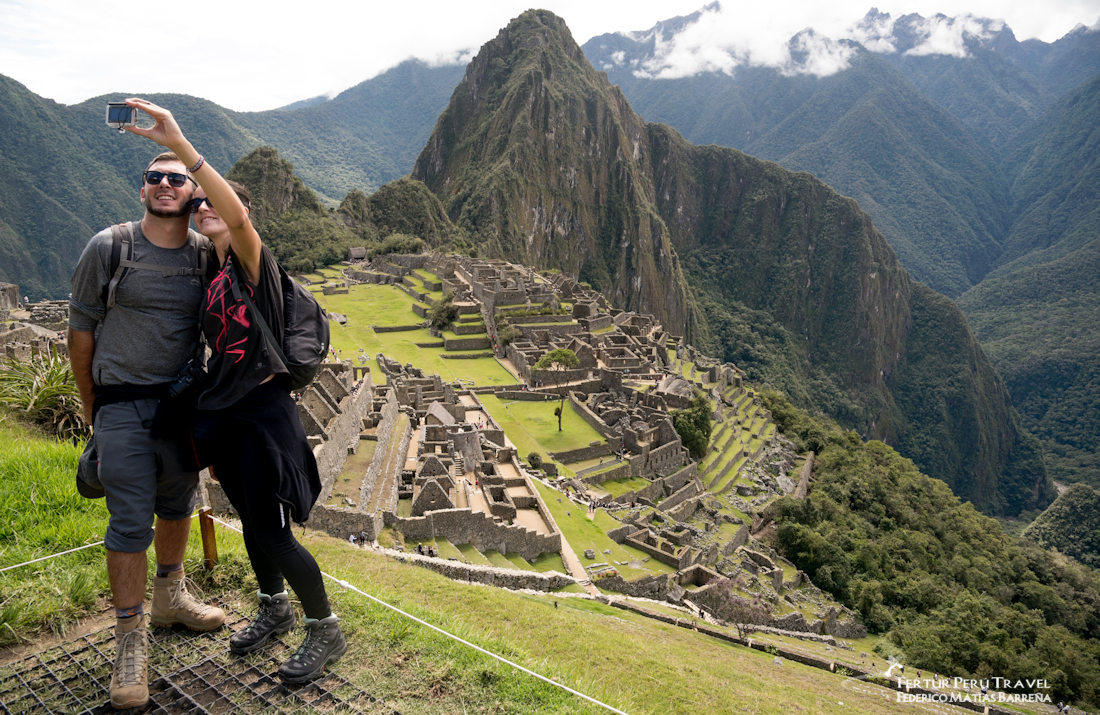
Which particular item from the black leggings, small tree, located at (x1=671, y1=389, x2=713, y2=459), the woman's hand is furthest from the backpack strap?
small tree, located at (x1=671, y1=389, x2=713, y2=459)

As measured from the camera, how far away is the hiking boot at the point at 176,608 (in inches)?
167

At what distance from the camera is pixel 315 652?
3980 mm

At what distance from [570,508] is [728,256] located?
598 ft

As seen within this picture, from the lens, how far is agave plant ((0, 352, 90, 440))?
864 cm

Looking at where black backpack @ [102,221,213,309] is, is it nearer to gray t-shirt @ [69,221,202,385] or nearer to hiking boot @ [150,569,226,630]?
gray t-shirt @ [69,221,202,385]

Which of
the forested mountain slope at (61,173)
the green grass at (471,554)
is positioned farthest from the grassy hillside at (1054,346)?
the forested mountain slope at (61,173)

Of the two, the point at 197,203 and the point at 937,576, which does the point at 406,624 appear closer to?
the point at 197,203

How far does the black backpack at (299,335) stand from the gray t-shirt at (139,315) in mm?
523

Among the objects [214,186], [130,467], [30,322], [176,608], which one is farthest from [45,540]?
[30,322]

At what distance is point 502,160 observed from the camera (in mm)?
131750

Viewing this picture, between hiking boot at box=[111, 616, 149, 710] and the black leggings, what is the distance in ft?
2.41

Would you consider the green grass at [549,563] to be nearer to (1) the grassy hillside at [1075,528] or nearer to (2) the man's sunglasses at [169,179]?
(2) the man's sunglasses at [169,179]

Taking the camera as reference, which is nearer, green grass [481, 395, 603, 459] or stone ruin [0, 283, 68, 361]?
stone ruin [0, 283, 68, 361]

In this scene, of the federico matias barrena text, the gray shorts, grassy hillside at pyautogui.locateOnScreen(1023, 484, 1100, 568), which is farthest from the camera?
grassy hillside at pyautogui.locateOnScreen(1023, 484, 1100, 568)
